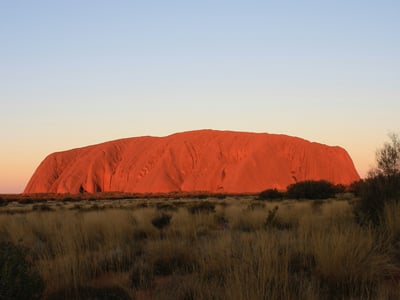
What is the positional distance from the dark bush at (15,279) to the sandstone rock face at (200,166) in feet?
225

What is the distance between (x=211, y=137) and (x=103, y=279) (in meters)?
83.8

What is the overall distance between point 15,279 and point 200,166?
262ft

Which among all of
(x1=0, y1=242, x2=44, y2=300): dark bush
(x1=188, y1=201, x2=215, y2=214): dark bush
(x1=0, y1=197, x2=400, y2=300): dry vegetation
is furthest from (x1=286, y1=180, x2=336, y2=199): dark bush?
(x1=0, y1=242, x2=44, y2=300): dark bush

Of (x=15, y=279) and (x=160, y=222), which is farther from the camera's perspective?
(x=160, y=222)

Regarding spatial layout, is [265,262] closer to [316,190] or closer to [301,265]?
[301,265]

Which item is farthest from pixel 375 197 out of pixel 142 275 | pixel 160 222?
pixel 142 275

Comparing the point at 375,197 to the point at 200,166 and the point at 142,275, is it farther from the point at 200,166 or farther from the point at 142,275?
the point at 200,166

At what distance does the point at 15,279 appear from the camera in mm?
4016

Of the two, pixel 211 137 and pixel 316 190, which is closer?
pixel 316 190

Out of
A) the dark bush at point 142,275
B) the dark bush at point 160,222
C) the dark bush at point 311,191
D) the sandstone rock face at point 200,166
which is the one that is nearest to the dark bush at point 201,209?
the dark bush at point 160,222

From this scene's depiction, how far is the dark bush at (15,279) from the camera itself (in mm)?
3908

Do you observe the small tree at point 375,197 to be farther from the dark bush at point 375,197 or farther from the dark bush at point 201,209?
the dark bush at point 201,209

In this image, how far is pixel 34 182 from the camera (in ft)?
326

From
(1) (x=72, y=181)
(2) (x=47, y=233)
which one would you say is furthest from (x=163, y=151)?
(2) (x=47, y=233)
